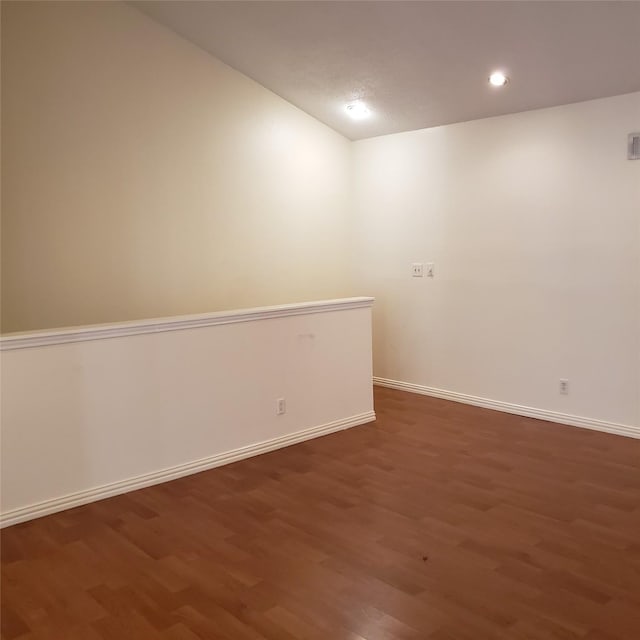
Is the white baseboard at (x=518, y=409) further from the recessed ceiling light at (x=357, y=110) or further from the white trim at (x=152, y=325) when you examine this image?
the recessed ceiling light at (x=357, y=110)

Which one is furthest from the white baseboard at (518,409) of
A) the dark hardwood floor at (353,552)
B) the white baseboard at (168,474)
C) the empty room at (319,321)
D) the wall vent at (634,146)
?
the wall vent at (634,146)

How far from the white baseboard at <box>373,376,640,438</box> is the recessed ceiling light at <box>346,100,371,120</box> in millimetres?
2428

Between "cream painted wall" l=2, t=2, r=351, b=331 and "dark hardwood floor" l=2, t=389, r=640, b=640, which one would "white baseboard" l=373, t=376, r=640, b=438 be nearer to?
"dark hardwood floor" l=2, t=389, r=640, b=640

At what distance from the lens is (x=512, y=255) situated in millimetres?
4594

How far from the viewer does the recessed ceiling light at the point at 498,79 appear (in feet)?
12.8

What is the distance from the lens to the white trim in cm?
295

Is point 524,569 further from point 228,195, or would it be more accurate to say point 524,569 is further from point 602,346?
point 228,195

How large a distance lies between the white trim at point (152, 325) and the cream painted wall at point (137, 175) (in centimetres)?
79

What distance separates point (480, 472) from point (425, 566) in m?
1.16

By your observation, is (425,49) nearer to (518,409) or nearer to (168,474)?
(518,409)

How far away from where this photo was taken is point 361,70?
13.6ft

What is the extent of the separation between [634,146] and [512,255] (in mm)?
1118

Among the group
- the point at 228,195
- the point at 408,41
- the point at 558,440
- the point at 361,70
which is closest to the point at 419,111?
the point at 361,70

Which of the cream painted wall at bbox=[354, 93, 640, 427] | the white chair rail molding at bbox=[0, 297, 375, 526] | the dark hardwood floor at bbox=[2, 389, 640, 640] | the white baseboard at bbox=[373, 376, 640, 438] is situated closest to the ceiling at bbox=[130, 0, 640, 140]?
the cream painted wall at bbox=[354, 93, 640, 427]
